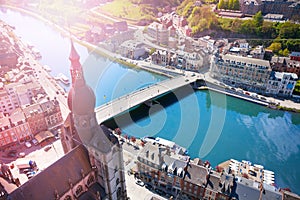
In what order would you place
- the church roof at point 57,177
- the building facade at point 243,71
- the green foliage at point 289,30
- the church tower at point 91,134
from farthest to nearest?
1. the green foliage at point 289,30
2. the building facade at point 243,71
3. the church tower at point 91,134
4. the church roof at point 57,177

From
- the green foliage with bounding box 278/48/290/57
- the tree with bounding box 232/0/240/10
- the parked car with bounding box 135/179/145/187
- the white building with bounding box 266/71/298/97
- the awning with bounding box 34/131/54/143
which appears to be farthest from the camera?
the tree with bounding box 232/0/240/10

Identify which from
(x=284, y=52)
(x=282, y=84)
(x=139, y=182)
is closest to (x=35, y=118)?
(x=139, y=182)

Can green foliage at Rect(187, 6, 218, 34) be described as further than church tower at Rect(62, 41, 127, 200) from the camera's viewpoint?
Yes

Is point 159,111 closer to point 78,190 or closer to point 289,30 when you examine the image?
point 78,190

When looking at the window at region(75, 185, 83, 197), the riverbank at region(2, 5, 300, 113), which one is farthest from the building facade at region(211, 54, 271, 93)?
the window at region(75, 185, 83, 197)

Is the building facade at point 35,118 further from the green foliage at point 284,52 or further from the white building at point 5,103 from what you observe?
the green foliage at point 284,52

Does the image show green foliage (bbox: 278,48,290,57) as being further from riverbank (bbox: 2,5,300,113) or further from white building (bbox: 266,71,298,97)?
riverbank (bbox: 2,5,300,113)

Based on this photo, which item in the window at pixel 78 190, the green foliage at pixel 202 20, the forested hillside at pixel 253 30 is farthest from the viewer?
the green foliage at pixel 202 20

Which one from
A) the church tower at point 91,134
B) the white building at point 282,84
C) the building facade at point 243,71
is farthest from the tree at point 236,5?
the church tower at point 91,134
